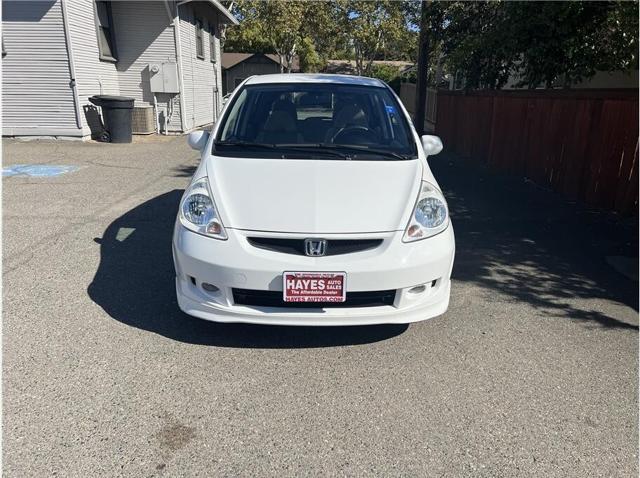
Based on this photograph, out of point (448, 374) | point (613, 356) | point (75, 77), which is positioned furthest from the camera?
Answer: point (75, 77)

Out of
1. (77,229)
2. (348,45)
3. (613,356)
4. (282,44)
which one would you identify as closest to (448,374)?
(613,356)

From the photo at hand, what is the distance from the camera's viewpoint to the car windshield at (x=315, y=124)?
11.9 feet

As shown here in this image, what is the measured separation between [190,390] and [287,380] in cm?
55

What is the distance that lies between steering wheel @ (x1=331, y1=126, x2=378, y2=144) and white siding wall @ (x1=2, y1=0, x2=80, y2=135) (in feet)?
31.1

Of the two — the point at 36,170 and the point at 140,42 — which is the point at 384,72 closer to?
the point at 140,42

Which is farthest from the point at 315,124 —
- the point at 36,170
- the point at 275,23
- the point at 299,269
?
the point at 275,23

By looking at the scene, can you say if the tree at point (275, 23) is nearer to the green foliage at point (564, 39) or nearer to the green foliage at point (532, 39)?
the green foliage at point (532, 39)

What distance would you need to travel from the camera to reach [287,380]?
2.78 m

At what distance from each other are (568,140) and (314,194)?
229 inches

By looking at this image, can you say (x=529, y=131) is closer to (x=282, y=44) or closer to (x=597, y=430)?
(x=597, y=430)

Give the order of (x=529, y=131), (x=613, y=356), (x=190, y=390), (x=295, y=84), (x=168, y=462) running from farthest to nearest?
(x=529, y=131), (x=295, y=84), (x=613, y=356), (x=190, y=390), (x=168, y=462)

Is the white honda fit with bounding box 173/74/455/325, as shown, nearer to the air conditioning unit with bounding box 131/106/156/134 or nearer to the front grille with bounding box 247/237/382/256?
the front grille with bounding box 247/237/382/256

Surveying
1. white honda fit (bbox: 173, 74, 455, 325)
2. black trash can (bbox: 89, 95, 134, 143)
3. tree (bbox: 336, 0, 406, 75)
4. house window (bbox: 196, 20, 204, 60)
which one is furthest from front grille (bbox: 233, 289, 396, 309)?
tree (bbox: 336, 0, 406, 75)

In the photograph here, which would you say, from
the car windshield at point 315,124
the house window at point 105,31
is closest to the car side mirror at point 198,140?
the car windshield at point 315,124
